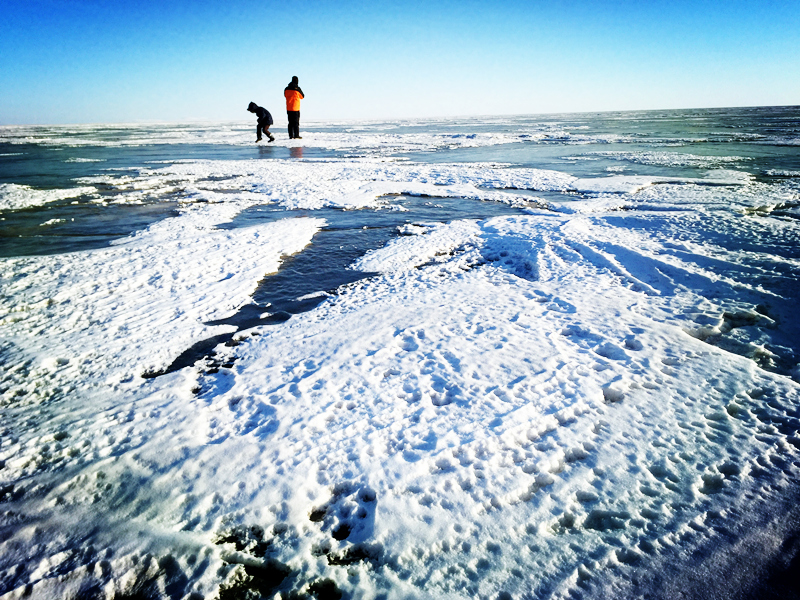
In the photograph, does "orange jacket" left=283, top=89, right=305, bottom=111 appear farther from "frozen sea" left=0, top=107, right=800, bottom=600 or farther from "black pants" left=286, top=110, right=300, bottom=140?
"frozen sea" left=0, top=107, right=800, bottom=600

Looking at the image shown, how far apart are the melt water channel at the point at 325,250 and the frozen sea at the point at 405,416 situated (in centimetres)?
4

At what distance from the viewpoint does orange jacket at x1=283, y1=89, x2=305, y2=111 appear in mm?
15906

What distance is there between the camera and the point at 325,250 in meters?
4.34

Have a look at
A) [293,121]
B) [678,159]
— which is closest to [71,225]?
[678,159]

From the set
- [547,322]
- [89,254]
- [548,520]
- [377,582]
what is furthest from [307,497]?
[89,254]

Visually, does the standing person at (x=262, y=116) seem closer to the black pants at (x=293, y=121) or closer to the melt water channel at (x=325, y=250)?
the black pants at (x=293, y=121)

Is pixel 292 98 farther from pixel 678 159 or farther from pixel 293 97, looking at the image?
pixel 678 159

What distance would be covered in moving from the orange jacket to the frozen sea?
1357 centimetres

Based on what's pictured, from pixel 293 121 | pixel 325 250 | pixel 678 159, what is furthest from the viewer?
pixel 293 121

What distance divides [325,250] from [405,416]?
8.99ft

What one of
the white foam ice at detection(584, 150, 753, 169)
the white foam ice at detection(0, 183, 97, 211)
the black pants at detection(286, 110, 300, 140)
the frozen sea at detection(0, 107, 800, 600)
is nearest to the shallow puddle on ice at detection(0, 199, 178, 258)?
the frozen sea at detection(0, 107, 800, 600)

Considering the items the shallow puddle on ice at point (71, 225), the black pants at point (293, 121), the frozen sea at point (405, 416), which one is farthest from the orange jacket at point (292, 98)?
the frozen sea at point (405, 416)

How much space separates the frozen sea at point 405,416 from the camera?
134cm

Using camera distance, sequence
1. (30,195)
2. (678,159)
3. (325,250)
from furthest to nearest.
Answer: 1. (678,159)
2. (30,195)
3. (325,250)
